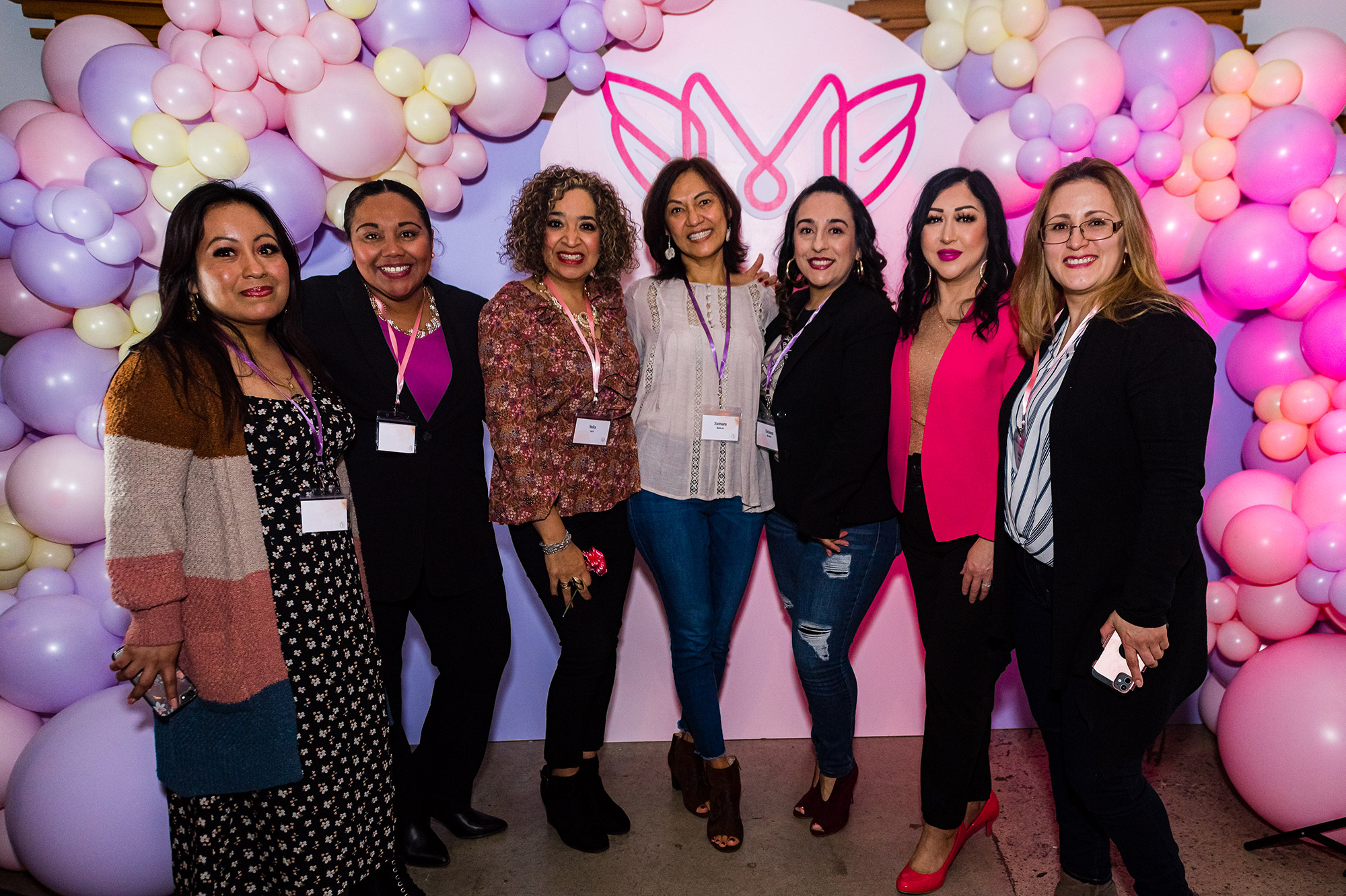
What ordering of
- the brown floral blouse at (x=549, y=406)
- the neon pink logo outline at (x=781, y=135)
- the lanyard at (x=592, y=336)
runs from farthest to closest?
the neon pink logo outline at (x=781, y=135) < the lanyard at (x=592, y=336) < the brown floral blouse at (x=549, y=406)

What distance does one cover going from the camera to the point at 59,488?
2.47 meters

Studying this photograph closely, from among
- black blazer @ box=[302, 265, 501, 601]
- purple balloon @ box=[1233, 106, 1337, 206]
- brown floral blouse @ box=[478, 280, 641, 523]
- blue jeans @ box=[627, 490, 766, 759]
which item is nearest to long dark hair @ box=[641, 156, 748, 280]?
brown floral blouse @ box=[478, 280, 641, 523]

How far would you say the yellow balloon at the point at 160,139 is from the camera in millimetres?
2385

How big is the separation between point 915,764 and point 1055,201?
2.16 m

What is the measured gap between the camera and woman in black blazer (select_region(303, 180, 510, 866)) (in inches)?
87.1

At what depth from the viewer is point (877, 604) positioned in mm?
3229

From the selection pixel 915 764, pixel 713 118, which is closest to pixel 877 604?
pixel 915 764

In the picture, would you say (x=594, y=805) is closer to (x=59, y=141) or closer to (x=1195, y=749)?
(x=1195, y=749)

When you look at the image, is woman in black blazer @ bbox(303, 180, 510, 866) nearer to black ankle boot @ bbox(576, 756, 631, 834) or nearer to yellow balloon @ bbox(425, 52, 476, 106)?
black ankle boot @ bbox(576, 756, 631, 834)

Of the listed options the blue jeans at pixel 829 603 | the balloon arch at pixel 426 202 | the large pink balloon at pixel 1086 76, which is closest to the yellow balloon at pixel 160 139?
the balloon arch at pixel 426 202

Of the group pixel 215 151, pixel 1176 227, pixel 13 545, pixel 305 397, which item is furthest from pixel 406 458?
pixel 1176 227

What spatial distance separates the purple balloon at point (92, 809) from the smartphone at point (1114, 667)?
243 centimetres

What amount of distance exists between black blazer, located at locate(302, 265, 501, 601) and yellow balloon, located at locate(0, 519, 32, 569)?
128 cm

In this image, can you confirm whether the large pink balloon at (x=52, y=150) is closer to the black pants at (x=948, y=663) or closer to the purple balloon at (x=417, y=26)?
the purple balloon at (x=417, y=26)
